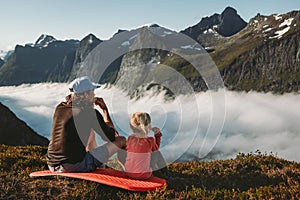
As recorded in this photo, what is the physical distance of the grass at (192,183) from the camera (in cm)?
1061

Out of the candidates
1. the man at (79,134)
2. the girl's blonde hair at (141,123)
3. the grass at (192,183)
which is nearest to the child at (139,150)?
the girl's blonde hair at (141,123)

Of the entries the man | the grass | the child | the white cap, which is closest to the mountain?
the grass

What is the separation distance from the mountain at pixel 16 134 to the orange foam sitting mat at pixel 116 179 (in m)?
30.7

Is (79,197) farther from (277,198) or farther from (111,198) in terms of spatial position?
A: (277,198)

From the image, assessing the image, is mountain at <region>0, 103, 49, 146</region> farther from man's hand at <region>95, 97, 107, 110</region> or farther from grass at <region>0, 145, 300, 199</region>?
man's hand at <region>95, 97, 107, 110</region>

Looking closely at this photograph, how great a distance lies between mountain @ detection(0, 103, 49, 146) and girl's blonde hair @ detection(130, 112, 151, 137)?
3176 centimetres

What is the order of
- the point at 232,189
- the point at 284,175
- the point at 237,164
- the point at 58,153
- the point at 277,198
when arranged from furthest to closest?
the point at 237,164 → the point at 284,175 → the point at 58,153 → the point at 232,189 → the point at 277,198

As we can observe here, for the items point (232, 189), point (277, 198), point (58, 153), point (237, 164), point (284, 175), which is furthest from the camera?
point (237, 164)

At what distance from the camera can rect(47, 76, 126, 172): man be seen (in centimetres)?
1144

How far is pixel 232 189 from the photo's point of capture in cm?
1109

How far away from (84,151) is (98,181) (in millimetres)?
1336

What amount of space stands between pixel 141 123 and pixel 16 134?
34885 mm

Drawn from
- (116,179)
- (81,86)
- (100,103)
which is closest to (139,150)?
(116,179)

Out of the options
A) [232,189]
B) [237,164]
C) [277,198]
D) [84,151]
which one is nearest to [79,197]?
[84,151]
